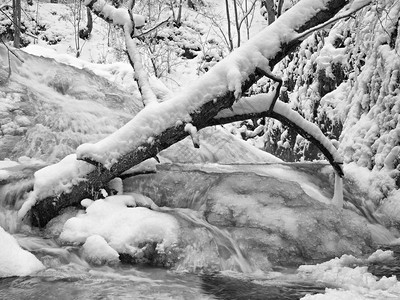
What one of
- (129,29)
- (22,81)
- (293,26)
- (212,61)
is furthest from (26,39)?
(293,26)

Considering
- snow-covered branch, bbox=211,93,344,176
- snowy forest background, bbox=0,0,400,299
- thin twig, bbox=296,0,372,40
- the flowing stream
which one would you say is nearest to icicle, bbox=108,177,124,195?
snowy forest background, bbox=0,0,400,299

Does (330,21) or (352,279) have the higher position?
(330,21)

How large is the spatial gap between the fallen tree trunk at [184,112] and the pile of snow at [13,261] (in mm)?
878

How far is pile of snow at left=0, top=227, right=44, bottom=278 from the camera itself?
334 centimetres

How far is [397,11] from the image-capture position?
5988 millimetres

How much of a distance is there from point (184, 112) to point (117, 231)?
119 cm

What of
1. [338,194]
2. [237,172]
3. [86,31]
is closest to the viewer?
[338,194]

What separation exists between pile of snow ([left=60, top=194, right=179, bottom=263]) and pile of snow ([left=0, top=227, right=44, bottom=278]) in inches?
17.0

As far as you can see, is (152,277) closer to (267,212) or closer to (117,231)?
(117,231)

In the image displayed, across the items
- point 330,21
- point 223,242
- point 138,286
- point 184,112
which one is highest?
point 330,21

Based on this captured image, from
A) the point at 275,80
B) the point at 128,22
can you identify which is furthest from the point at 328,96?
the point at 275,80

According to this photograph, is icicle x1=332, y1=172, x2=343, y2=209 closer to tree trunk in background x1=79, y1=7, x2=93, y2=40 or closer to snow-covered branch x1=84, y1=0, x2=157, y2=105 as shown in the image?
snow-covered branch x1=84, y1=0, x2=157, y2=105

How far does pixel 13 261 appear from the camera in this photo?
339cm

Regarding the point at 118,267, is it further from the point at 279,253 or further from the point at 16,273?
the point at 279,253
